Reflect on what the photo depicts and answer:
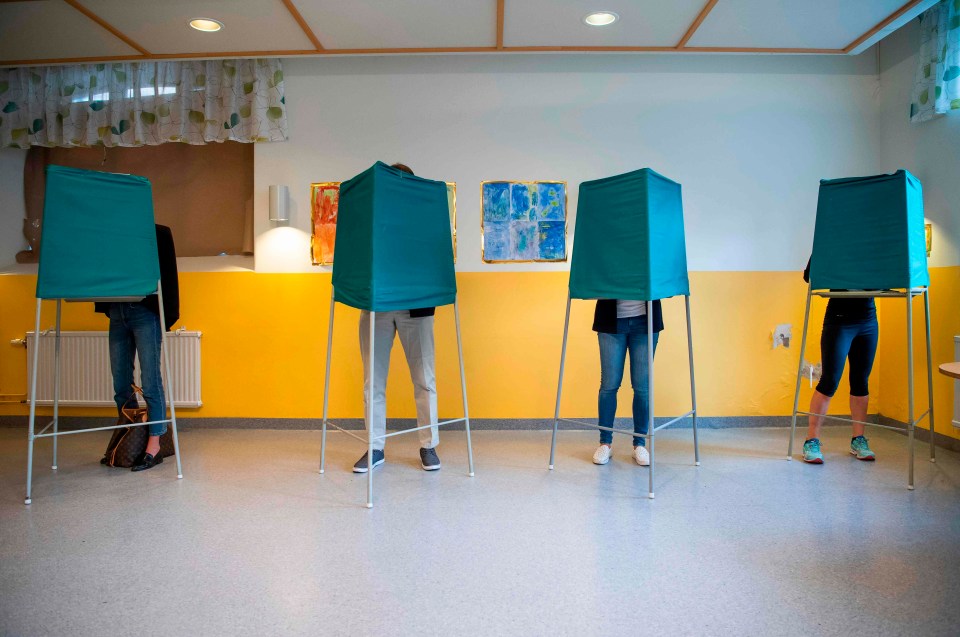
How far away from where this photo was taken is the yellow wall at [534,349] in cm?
371

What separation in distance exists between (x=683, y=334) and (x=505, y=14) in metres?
2.17

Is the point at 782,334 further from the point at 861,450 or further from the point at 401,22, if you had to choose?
the point at 401,22

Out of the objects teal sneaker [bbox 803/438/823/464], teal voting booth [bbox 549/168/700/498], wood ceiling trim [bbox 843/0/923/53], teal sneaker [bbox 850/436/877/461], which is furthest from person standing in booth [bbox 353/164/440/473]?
wood ceiling trim [bbox 843/0/923/53]

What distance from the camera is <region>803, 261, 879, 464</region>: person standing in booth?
112 inches

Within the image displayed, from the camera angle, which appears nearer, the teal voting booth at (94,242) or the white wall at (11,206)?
the teal voting booth at (94,242)

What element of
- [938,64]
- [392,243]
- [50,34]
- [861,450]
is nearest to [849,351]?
[861,450]

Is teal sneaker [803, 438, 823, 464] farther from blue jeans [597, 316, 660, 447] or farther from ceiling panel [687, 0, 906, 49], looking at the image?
ceiling panel [687, 0, 906, 49]

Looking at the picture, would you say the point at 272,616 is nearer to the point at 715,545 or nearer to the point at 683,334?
the point at 715,545

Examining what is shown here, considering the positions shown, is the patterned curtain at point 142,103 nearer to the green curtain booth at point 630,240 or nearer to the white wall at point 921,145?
the green curtain booth at point 630,240

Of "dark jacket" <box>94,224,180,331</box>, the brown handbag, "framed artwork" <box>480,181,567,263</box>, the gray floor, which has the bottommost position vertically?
the gray floor

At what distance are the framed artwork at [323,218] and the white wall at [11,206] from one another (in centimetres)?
225

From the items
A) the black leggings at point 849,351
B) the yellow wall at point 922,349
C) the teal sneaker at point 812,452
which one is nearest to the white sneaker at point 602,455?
the teal sneaker at point 812,452

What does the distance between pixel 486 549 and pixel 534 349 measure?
1944mm

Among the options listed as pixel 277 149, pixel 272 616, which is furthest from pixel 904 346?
pixel 277 149
